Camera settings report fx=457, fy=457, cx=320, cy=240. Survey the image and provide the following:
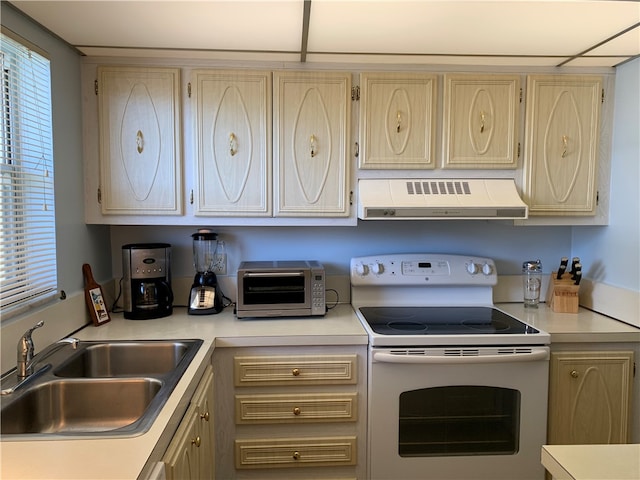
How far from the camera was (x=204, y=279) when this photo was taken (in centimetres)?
236

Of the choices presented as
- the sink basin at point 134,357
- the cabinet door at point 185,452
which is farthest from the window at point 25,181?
the cabinet door at point 185,452

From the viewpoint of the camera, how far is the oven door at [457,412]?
196 centimetres

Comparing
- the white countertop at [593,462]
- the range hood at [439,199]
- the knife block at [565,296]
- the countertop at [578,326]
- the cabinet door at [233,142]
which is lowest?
the white countertop at [593,462]

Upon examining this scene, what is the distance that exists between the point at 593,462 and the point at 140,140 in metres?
2.10

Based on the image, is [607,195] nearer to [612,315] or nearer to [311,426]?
[612,315]

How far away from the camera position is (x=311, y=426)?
2.02 meters

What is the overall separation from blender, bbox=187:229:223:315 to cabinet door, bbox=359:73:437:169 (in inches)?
36.1

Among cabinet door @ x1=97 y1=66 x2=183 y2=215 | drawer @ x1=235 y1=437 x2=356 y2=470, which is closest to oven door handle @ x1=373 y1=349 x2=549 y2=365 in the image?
drawer @ x1=235 y1=437 x2=356 y2=470

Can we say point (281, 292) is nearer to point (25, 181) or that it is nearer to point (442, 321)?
point (442, 321)

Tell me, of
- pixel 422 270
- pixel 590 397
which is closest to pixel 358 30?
pixel 422 270

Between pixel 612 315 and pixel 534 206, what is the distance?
2.20ft

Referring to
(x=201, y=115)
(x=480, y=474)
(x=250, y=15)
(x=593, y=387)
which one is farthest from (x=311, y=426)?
(x=250, y=15)

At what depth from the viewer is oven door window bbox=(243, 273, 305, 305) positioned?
221 centimetres

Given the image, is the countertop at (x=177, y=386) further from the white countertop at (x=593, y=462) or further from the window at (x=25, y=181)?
the white countertop at (x=593, y=462)
